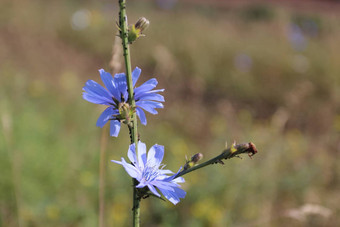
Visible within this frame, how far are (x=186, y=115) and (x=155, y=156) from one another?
15.3 ft

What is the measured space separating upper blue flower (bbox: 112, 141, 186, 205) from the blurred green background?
0.56 m

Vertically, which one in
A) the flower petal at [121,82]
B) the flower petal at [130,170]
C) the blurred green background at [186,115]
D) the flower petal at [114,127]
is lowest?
the flower petal at [130,170]

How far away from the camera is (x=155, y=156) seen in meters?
1.05

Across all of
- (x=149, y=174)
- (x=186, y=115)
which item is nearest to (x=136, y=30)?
(x=149, y=174)

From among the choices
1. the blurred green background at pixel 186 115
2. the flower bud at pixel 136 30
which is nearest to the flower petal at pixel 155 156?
the flower bud at pixel 136 30

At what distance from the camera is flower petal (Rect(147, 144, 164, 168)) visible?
1029 millimetres

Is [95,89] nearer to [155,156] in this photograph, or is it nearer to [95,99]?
[95,99]

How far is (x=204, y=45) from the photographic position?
338 inches

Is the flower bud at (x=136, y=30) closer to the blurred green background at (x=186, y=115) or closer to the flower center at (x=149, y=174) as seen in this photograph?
the flower center at (x=149, y=174)

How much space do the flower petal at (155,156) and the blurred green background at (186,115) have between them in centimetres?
52

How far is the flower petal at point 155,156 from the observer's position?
1.03 metres

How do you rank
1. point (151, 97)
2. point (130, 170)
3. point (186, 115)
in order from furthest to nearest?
point (186, 115) < point (151, 97) < point (130, 170)

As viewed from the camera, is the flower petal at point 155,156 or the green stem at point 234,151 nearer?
the green stem at point 234,151

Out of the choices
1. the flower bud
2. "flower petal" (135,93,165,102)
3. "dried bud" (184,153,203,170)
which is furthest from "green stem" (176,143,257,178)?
the flower bud
